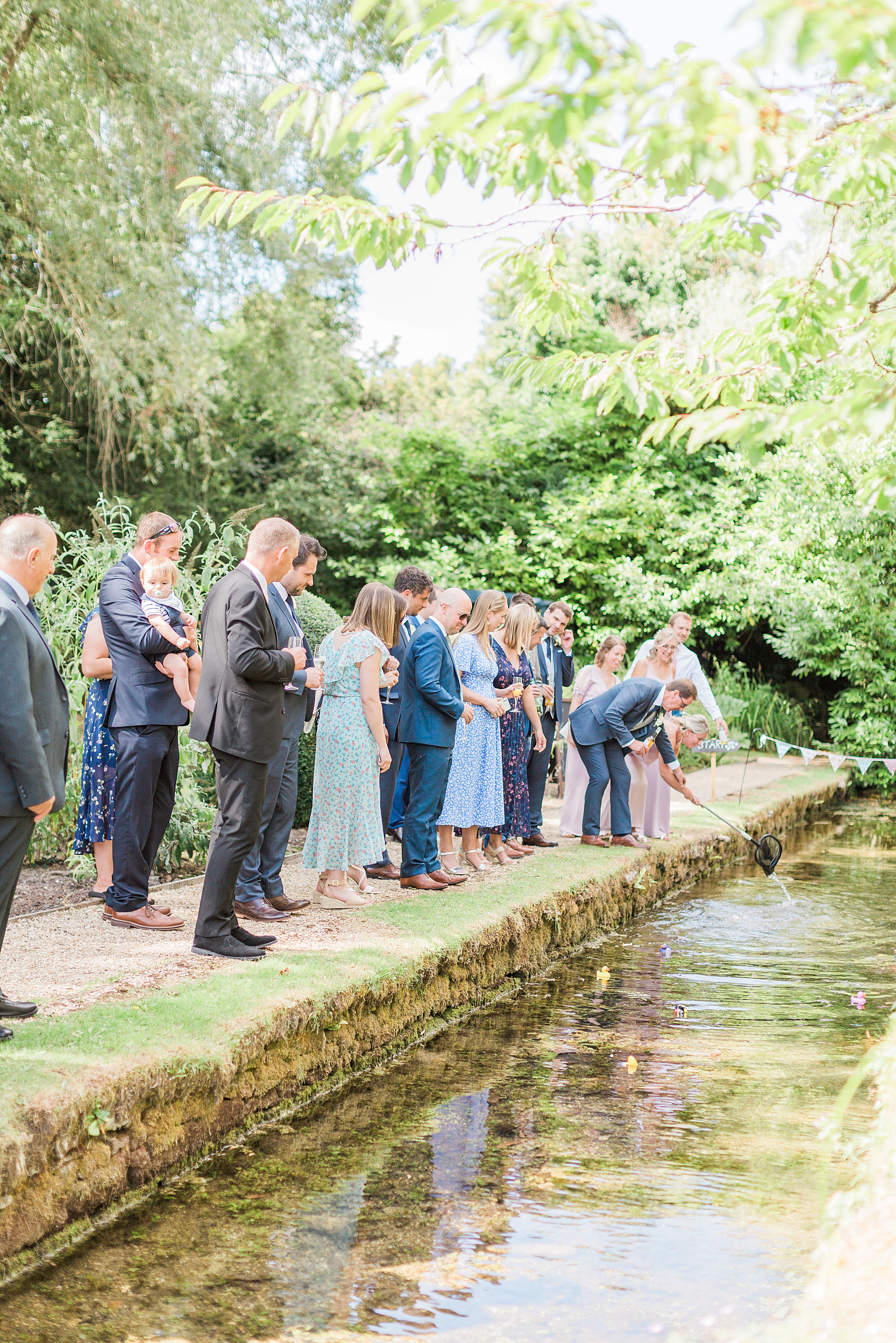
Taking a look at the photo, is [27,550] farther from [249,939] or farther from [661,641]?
[661,641]

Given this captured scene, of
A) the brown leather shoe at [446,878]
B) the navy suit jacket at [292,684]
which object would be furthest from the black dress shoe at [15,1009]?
the brown leather shoe at [446,878]

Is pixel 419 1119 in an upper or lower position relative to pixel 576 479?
lower

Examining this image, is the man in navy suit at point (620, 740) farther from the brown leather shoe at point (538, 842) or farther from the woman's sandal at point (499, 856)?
the woman's sandal at point (499, 856)

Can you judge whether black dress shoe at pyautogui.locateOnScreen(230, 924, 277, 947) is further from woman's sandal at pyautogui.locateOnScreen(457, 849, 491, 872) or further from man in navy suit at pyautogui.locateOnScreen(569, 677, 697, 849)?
man in navy suit at pyautogui.locateOnScreen(569, 677, 697, 849)

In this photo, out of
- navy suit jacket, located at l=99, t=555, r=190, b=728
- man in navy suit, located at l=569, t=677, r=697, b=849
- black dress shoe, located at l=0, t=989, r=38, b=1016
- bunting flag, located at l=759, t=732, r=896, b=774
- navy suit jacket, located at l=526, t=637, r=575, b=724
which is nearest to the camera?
black dress shoe, located at l=0, t=989, r=38, b=1016

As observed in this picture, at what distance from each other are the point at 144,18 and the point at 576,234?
53.9ft

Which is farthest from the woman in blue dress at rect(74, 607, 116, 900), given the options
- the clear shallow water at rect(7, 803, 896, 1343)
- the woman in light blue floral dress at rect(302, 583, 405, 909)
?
the clear shallow water at rect(7, 803, 896, 1343)

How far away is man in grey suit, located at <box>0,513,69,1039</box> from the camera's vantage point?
3.95 metres

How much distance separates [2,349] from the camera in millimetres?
14008

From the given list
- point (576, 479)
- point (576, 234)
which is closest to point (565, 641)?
point (576, 479)

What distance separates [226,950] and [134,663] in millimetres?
1525

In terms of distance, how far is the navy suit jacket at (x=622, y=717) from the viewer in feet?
29.5

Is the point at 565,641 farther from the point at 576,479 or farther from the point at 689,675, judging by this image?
the point at 576,479

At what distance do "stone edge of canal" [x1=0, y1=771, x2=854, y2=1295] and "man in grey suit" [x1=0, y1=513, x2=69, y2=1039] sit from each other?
0.59 metres
